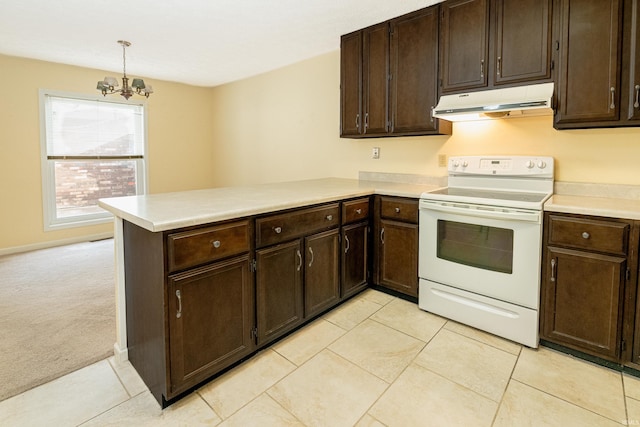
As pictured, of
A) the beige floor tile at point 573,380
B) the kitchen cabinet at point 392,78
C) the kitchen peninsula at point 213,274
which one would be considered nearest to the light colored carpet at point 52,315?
the kitchen peninsula at point 213,274

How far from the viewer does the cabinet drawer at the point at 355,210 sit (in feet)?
8.60

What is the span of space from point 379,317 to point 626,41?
2.25 m

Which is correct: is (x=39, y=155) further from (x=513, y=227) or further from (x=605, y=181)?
(x=605, y=181)

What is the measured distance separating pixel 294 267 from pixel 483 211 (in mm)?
1264

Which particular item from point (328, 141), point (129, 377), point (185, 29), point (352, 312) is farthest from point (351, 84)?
point (129, 377)

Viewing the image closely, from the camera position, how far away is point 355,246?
2797 mm

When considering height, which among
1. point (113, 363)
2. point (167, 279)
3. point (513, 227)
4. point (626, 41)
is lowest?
point (113, 363)

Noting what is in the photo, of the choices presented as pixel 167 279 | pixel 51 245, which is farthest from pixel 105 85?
pixel 167 279

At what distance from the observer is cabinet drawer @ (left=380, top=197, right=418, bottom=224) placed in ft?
8.63

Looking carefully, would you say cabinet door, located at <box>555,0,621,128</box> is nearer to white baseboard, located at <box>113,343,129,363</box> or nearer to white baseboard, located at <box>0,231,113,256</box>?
white baseboard, located at <box>113,343,129,363</box>

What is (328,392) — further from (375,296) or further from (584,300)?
(584,300)

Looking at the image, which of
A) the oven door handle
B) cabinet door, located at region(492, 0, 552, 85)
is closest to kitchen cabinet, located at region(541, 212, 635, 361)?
the oven door handle

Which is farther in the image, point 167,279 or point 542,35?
point 542,35

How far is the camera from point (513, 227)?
7.01 ft
